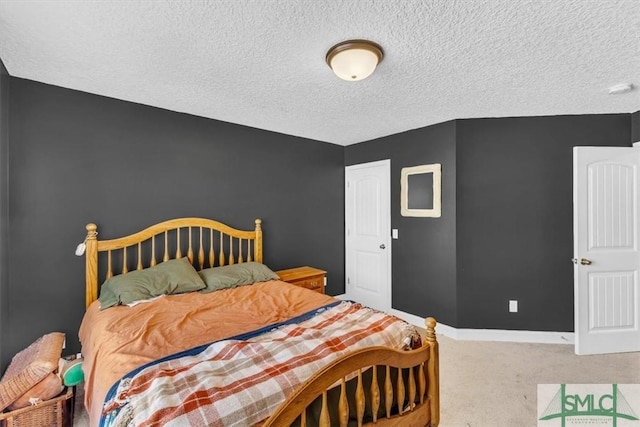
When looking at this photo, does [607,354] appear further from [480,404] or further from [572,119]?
[572,119]

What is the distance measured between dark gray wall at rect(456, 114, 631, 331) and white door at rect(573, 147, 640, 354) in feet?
0.76

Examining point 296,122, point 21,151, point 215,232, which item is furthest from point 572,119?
point 21,151

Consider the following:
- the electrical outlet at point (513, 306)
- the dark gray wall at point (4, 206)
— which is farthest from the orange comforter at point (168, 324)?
the electrical outlet at point (513, 306)

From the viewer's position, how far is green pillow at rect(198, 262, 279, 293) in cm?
279

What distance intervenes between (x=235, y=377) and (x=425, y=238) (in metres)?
2.95

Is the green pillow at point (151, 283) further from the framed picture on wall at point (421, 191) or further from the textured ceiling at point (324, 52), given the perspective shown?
the framed picture on wall at point (421, 191)

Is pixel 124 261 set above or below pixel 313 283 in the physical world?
above

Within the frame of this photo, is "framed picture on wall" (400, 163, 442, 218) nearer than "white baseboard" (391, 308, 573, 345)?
No

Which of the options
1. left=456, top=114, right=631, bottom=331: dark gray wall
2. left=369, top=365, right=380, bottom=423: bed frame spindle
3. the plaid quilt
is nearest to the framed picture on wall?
left=456, top=114, right=631, bottom=331: dark gray wall

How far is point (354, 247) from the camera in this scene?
4.56m

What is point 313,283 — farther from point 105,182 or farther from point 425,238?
point 105,182

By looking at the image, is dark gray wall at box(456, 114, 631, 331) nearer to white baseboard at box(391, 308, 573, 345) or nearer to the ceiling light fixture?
white baseboard at box(391, 308, 573, 345)

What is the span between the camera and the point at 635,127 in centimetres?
303

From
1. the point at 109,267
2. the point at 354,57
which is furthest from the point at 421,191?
the point at 109,267
